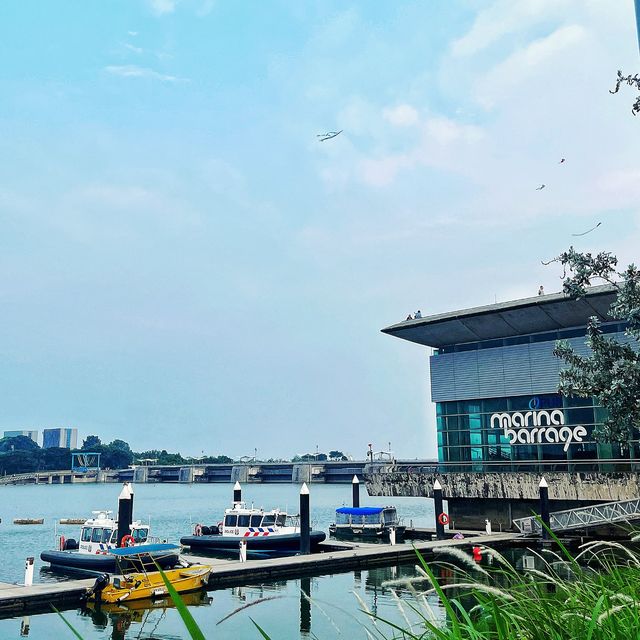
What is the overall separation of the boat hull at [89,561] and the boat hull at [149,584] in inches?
50.7

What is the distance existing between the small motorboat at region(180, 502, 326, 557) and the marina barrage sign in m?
15.3

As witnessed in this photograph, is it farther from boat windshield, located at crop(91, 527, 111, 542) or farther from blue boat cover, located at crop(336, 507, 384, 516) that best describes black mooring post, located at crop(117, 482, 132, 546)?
blue boat cover, located at crop(336, 507, 384, 516)

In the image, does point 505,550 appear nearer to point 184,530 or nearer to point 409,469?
point 409,469

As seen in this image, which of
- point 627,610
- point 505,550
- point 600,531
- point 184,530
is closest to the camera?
point 627,610

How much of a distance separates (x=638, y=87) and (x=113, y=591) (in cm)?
2722

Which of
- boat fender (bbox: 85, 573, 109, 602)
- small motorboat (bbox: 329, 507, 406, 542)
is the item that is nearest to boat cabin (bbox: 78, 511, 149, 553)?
boat fender (bbox: 85, 573, 109, 602)

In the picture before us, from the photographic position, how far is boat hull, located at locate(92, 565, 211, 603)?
30578mm

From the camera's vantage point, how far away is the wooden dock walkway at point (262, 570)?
28.7m

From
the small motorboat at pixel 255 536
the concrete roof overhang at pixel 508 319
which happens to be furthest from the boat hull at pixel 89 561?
the concrete roof overhang at pixel 508 319

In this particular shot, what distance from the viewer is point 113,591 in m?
30.5

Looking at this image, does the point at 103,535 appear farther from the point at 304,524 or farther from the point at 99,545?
the point at 304,524

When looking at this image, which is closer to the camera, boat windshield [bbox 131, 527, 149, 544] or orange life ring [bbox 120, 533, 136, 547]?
orange life ring [bbox 120, 533, 136, 547]

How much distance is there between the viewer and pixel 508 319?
168ft

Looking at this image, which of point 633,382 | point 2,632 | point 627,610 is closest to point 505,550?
point 2,632
